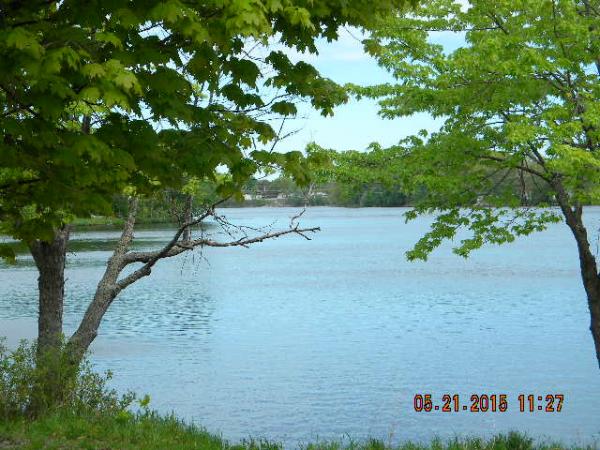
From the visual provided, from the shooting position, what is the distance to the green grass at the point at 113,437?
10.4 m

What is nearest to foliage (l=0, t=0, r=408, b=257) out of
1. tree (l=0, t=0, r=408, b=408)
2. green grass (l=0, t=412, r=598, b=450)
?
tree (l=0, t=0, r=408, b=408)

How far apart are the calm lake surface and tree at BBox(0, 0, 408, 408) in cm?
483

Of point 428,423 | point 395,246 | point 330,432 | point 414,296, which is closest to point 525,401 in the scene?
point 428,423

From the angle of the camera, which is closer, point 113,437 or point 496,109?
point 113,437

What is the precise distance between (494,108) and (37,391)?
9.71 m

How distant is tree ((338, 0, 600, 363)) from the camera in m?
14.9

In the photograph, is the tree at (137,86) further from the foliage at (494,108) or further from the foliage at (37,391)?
the foliage at (494,108)

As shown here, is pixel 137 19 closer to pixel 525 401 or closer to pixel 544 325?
pixel 525 401
